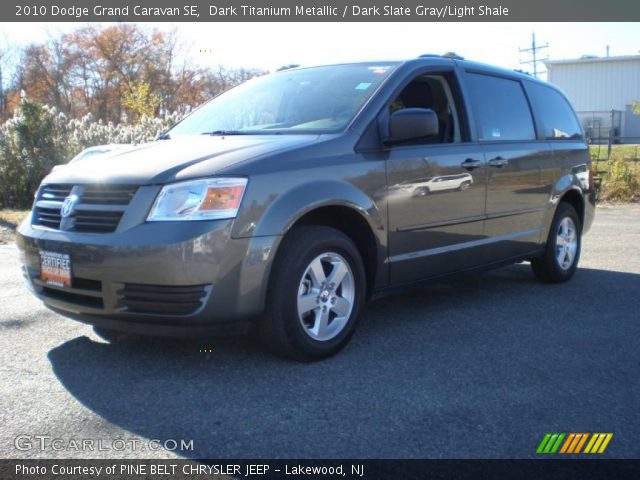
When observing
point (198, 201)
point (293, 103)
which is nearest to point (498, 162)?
point (293, 103)

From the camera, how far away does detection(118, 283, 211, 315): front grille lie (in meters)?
3.41

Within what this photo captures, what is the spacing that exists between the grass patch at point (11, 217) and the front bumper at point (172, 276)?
25.6 ft

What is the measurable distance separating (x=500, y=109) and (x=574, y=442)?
→ 3373mm

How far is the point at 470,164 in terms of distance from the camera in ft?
16.4

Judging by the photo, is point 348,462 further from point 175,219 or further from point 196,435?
point 175,219

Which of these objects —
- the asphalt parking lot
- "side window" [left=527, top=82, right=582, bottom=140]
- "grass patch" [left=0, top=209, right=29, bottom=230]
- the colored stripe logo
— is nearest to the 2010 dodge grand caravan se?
the asphalt parking lot

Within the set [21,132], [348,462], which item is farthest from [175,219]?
[21,132]

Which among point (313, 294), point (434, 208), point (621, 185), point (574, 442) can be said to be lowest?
point (621, 185)

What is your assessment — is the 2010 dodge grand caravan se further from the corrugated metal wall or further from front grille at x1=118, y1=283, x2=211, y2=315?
the corrugated metal wall

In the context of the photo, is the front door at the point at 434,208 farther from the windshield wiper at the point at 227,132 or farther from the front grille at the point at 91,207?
the front grille at the point at 91,207

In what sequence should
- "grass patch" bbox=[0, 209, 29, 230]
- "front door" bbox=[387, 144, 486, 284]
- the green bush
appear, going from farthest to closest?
1. the green bush
2. "grass patch" bbox=[0, 209, 29, 230]
3. "front door" bbox=[387, 144, 486, 284]

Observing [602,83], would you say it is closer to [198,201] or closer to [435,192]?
[435,192]

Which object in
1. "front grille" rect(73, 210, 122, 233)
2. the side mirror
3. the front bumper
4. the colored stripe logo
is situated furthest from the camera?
the side mirror

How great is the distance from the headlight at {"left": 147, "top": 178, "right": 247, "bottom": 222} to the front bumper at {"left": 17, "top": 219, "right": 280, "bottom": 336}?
0.18 ft
